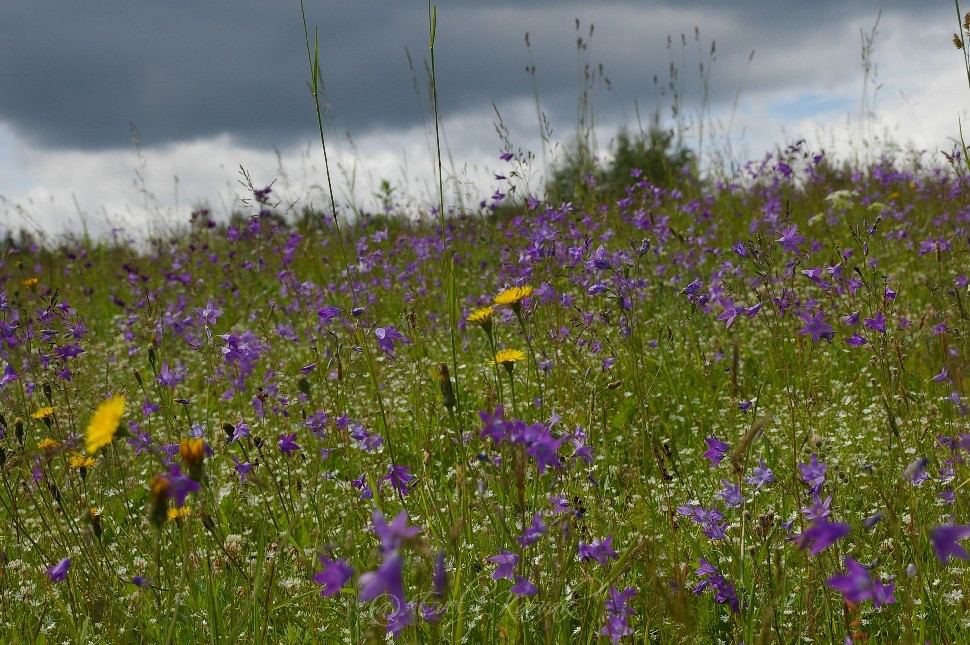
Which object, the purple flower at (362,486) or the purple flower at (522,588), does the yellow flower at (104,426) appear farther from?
the purple flower at (362,486)

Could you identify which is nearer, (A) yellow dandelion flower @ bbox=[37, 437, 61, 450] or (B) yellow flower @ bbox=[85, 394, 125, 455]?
(B) yellow flower @ bbox=[85, 394, 125, 455]

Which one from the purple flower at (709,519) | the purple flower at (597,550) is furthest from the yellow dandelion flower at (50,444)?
the purple flower at (709,519)

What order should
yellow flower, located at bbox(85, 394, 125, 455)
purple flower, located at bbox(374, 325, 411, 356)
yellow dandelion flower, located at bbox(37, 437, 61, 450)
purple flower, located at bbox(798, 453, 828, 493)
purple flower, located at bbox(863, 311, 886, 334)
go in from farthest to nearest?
1. purple flower, located at bbox(374, 325, 411, 356)
2. purple flower, located at bbox(863, 311, 886, 334)
3. yellow dandelion flower, located at bbox(37, 437, 61, 450)
4. purple flower, located at bbox(798, 453, 828, 493)
5. yellow flower, located at bbox(85, 394, 125, 455)

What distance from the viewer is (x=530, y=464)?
7.73 feet

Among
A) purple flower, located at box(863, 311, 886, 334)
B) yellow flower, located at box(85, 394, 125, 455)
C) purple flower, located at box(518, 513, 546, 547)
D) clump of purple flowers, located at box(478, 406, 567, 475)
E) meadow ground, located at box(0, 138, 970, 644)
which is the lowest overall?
meadow ground, located at box(0, 138, 970, 644)

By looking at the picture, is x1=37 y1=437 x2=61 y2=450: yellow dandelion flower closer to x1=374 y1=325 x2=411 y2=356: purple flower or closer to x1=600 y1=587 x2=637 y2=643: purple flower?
x1=374 y1=325 x2=411 y2=356: purple flower

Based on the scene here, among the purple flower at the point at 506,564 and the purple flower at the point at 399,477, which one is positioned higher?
the purple flower at the point at 506,564

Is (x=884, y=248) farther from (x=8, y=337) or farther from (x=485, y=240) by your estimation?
(x=8, y=337)

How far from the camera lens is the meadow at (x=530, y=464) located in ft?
5.60

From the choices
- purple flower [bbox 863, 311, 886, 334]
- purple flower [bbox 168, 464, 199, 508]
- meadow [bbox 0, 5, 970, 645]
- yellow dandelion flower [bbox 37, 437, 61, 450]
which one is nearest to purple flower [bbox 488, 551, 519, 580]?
meadow [bbox 0, 5, 970, 645]

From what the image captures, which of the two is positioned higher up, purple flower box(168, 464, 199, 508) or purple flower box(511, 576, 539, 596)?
purple flower box(168, 464, 199, 508)

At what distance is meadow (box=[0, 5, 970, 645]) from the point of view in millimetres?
1708

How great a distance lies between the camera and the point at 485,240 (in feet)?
25.4

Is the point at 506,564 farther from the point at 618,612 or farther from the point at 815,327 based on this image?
the point at 815,327
